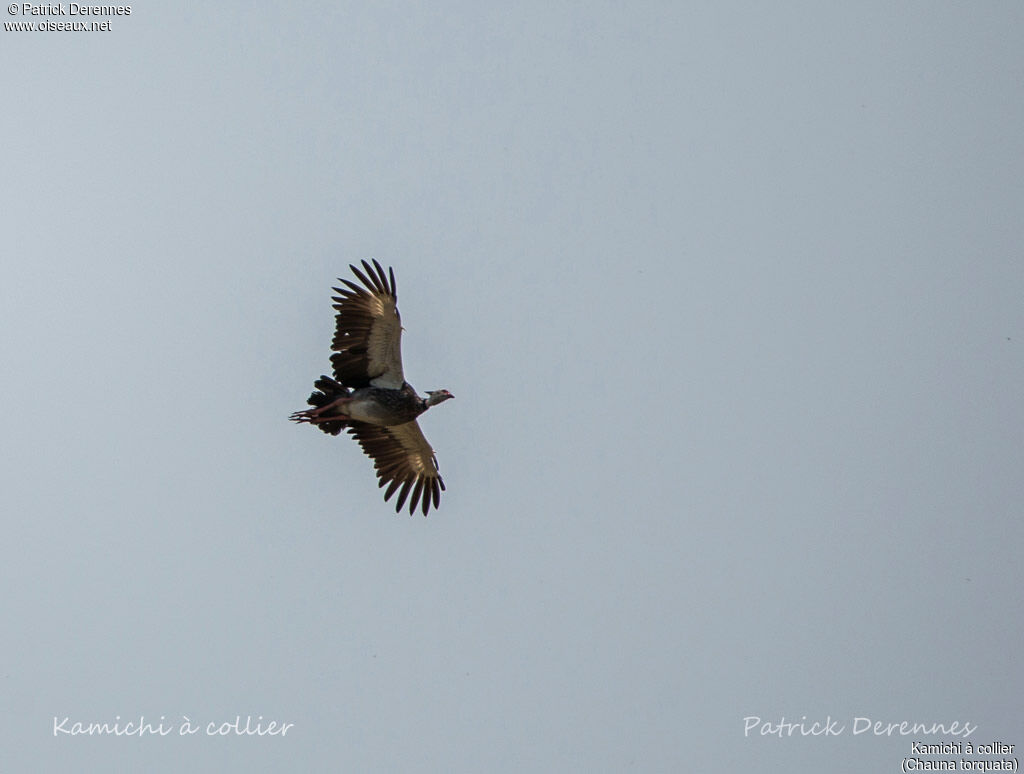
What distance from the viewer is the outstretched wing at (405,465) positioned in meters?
25.0

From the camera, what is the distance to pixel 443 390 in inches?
953

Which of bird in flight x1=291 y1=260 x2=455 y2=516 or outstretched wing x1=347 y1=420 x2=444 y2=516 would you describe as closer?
bird in flight x1=291 y1=260 x2=455 y2=516

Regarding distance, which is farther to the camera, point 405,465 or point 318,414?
point 405,465

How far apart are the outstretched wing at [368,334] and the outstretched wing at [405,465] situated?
5.02ft

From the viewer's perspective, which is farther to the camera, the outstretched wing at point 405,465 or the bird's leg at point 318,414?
the outstretched wing at point 405,465

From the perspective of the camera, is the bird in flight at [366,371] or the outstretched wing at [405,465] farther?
the outstretched wing at [405,465]

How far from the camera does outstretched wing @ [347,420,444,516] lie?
983 inches

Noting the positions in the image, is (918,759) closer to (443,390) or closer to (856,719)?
(856,719)

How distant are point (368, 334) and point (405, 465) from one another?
9.30 ft

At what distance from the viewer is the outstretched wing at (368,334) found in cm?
2306

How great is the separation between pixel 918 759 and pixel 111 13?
1929cm

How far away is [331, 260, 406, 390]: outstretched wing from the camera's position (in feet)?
75.7

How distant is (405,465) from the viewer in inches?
996

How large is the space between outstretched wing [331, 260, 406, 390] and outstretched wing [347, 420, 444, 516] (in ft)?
5.02
